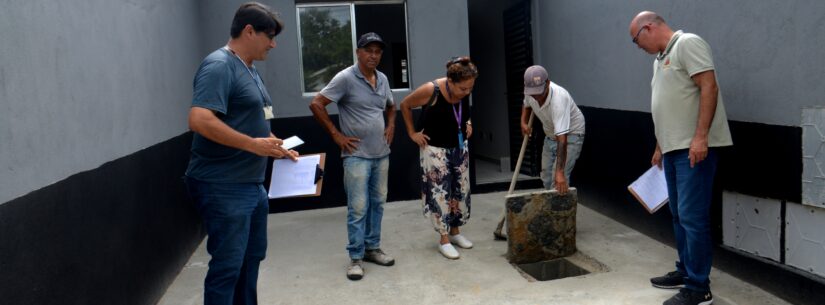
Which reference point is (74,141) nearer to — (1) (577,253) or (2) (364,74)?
(2) (364,74)

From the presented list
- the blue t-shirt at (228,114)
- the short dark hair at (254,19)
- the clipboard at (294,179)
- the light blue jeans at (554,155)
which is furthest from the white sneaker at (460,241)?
the short dark hair at (254,19)

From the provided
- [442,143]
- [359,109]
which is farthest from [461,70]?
[359,109]

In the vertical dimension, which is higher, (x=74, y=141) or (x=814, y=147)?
(x=74, y=141)

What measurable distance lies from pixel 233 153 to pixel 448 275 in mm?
2038

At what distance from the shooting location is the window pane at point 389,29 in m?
10.1

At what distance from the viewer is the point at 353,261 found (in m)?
4.18

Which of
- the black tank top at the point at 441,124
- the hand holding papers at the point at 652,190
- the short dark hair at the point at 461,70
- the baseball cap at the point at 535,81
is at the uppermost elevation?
the short dark hair at the point at 461,70

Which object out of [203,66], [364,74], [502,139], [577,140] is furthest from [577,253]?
[502,139]

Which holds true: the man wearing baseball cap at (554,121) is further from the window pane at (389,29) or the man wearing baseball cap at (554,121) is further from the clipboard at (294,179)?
the window pane at (389,29)

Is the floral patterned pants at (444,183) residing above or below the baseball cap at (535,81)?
below

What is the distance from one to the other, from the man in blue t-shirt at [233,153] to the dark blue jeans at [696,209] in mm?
2169

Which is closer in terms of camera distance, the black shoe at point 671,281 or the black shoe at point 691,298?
the black shoe at point 691,298

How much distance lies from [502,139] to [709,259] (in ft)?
18.3

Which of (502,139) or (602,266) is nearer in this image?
(602,266)
